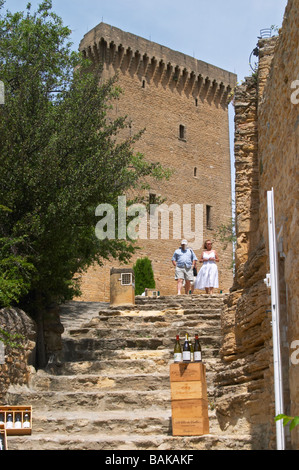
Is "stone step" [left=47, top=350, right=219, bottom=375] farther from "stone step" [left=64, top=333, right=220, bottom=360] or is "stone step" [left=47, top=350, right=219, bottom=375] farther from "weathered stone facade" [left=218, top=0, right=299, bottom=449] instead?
"weathered stone facade" [left=218, top=0, right=299, bottom=449]

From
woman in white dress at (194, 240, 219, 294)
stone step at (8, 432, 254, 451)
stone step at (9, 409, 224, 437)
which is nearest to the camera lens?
stone step at (8, 432, 254, 451)

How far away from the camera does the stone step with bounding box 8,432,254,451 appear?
711 cm

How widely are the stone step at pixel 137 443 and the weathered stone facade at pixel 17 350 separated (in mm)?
1092

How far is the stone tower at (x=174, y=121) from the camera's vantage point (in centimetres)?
2725

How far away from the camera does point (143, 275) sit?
956 inches

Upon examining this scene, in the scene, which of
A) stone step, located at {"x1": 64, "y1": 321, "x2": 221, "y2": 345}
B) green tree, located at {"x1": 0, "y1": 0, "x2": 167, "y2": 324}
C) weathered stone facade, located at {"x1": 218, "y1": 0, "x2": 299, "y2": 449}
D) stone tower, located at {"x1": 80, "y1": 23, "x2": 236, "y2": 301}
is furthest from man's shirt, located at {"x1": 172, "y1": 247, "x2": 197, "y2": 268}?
stone tower, located at {"x1": 80, "y1": 23, "x2": 236, "y2": 301}

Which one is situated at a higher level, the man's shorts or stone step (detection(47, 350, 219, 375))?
the man's shorts

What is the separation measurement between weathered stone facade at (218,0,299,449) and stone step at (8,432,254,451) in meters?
0.31

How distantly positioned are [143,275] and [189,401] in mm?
16961

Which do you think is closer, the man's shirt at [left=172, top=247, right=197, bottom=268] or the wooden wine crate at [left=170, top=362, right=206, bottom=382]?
the wooden wine crate at [left=170, top=362, right=206, bottom=382]

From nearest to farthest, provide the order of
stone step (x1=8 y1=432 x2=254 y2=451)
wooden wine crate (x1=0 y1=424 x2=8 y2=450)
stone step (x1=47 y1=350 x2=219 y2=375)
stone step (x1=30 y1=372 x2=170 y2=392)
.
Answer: wooden wine crate (x1=0 y1=424 x2=8 y2=450) < stone step (x1=8 y1=432 x2=254 y2=451) < stone step (x1=30 y1=372 x2=170 y2=392) < stone step (x1=47 y1=350 x2=219 y2=375)

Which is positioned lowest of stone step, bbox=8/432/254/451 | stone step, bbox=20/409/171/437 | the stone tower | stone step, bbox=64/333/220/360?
stone step, bbox=8/432/254/451

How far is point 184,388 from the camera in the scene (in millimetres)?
7367

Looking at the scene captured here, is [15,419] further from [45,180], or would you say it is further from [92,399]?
[45,180]
